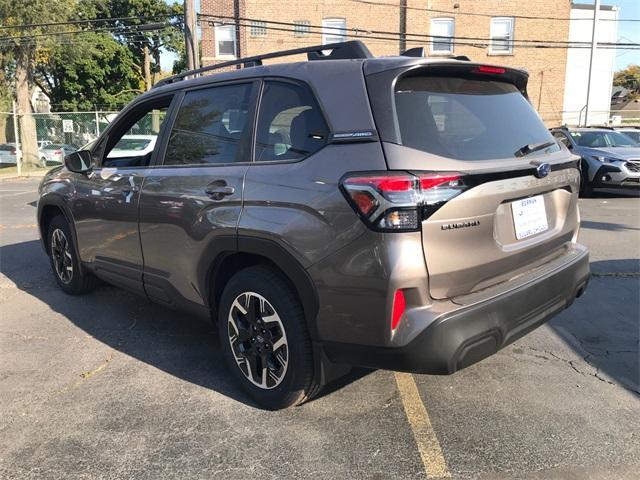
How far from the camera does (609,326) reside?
441 cm

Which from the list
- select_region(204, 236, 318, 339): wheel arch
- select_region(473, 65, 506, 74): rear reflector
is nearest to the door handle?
select_region(204, 236, 318, 339): wheel arch

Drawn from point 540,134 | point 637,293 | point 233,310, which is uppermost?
point 540,134

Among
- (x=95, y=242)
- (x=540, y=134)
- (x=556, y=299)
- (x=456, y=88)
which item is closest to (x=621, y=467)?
(x=556, y=299)

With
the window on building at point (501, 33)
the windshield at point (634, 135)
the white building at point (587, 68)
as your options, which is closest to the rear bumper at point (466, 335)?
the windshield at point (634, 135)

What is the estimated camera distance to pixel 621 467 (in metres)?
2.58

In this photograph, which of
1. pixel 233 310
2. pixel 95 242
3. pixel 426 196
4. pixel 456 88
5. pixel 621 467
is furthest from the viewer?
pixel 95 242

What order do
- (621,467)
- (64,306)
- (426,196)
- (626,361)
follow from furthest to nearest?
(64,306) → (626,361) → (621,467) → (426,196)

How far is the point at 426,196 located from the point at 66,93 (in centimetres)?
4467

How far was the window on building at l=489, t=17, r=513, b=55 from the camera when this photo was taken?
24.1 meters

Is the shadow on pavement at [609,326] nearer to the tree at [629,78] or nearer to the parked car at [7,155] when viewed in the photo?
the parked car at [7,155]

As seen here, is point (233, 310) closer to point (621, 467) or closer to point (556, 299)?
point (556, 299)

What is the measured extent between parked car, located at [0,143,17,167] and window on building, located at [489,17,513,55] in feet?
73.5

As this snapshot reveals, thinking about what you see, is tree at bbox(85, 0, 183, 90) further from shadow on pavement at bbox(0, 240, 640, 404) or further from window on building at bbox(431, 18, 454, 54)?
shadow on pavement at bbox(0, 240, 640, 404)

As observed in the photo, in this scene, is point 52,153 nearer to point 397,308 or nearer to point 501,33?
point 501,33
